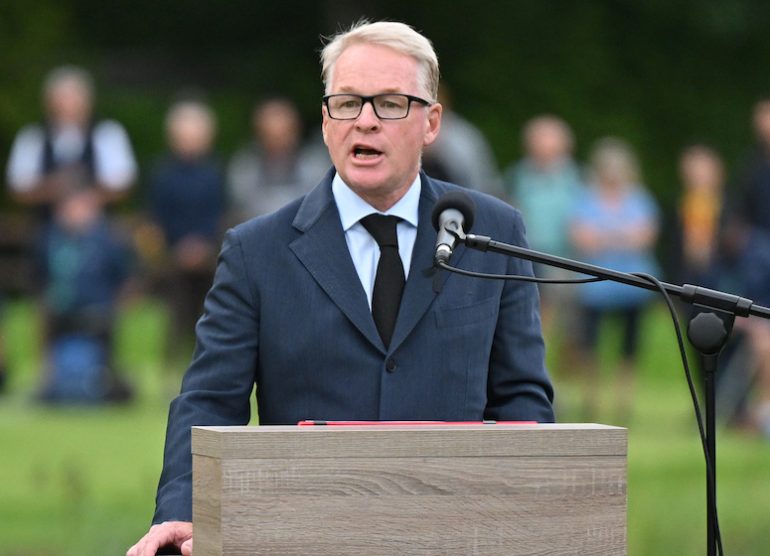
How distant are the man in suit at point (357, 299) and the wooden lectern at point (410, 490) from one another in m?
0.70

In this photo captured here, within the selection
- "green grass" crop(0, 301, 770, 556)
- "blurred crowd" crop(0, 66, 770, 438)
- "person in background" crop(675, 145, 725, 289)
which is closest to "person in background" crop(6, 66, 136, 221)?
"blurred crowd" crop(0, 66, 770, 438)

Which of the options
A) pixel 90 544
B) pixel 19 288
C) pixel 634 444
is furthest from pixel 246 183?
pixel 19 288

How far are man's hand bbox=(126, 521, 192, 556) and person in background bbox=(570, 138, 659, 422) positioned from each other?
8649 millimetres

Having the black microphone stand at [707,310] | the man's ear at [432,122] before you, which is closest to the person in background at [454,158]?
the man's ear at [432,122]

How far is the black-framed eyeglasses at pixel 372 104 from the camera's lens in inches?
186

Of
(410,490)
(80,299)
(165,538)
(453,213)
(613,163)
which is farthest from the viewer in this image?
(80,299)

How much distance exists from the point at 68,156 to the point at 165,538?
347 inches

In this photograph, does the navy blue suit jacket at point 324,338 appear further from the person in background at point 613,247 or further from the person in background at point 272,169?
the person in background at point 613,247

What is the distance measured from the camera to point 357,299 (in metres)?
4.84

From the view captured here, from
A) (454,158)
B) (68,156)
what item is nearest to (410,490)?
(454,158)

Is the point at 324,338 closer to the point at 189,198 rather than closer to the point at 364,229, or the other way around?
the point at 364,229

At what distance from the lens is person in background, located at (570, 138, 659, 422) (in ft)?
43.4

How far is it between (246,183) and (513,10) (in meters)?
15.6

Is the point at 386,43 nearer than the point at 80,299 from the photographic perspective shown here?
Yes
